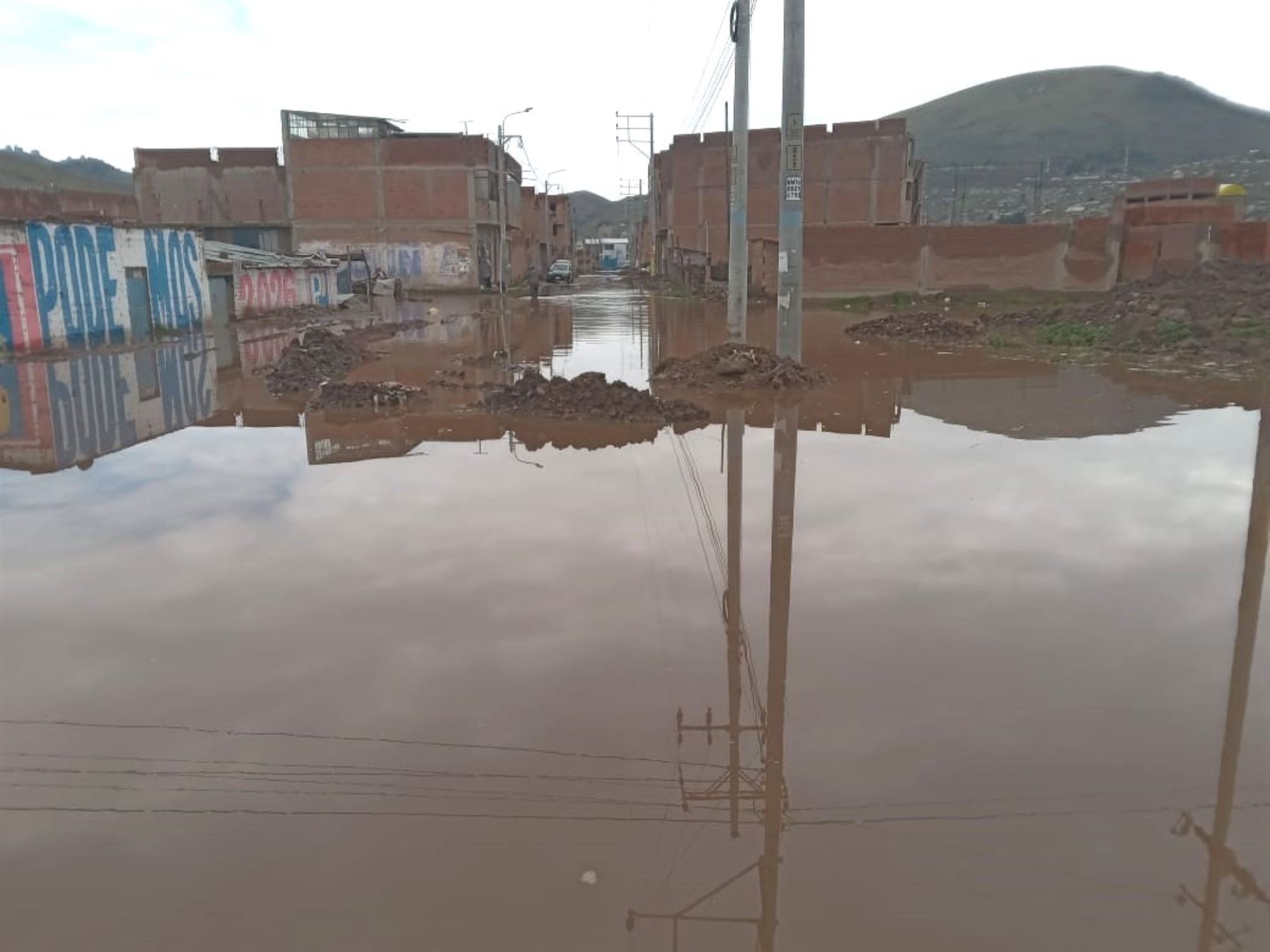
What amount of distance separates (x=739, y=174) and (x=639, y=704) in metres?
17.9

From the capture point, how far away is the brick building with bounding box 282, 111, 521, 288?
53.7 m

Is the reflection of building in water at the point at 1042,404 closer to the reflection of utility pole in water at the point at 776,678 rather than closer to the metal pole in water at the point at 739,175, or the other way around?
the reflection of utility pole in water at the point at 776,678

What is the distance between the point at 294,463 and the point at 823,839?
8.96 meters

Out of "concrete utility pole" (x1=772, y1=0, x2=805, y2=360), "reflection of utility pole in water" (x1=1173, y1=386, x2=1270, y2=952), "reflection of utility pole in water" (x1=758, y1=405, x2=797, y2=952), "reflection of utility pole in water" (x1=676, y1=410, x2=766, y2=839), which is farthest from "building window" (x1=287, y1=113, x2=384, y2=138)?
"reflection of utility pole in water" (x1=1173, y1=386, x2=1270, y2=952)

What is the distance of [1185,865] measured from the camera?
3645 mm

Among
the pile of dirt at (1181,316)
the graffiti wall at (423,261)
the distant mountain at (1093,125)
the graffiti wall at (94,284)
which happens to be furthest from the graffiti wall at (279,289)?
the distant mountain at (1093,125)

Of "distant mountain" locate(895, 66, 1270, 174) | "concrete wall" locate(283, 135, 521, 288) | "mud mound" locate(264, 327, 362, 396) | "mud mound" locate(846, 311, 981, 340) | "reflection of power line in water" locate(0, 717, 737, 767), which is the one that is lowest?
"reflection of power line in water" locate(0, 717, 737, 767)

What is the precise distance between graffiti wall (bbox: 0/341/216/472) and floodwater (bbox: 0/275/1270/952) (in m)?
1.23

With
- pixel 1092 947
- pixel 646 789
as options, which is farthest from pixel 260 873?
pixel 1092 947

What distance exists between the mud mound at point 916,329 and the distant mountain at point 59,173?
89747 millimetres

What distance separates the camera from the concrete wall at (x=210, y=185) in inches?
2295

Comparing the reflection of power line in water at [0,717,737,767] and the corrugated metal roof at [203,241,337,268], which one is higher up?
the corrugated metal roof at [203,241,337,268]

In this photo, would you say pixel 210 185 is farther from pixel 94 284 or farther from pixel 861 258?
pixel 861 258

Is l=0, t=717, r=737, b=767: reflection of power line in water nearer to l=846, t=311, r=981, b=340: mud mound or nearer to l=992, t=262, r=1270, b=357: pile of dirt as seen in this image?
l=992, t=262, r=1270, b=357: pile of dirt
